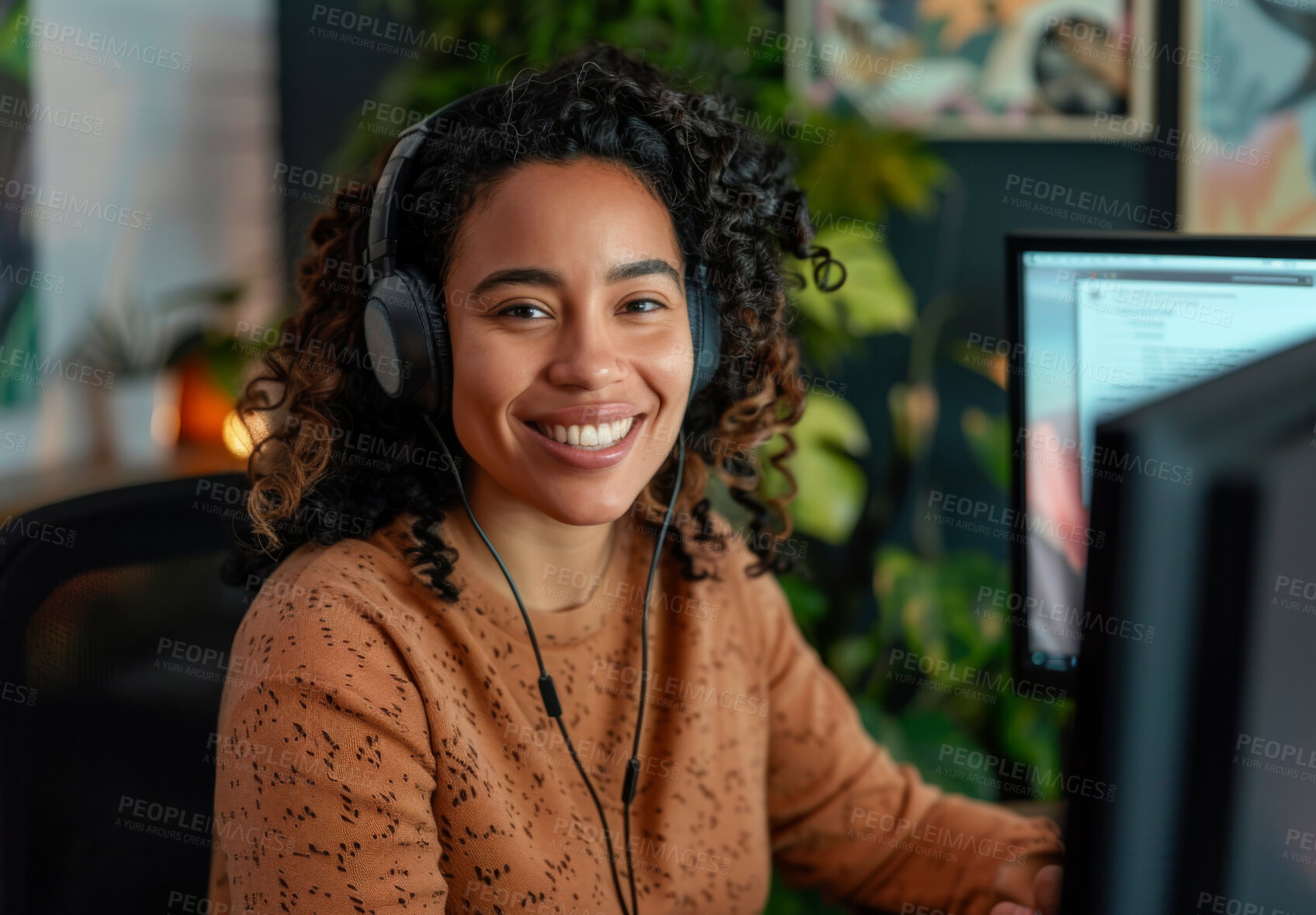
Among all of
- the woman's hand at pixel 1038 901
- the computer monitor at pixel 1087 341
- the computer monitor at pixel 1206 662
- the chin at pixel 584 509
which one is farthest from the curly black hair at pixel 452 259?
the computer monitor at pixel 1206 662

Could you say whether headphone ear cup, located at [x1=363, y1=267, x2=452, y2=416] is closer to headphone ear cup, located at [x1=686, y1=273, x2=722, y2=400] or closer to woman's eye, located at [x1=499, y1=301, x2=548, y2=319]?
woman's eye, located at [x1=499, y1=301, x2=548, y2=319]

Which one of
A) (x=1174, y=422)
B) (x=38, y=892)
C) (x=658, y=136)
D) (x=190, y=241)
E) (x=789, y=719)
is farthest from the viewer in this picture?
(x=190, y=241)

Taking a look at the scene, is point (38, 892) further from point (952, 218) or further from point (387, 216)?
point (952, 218)

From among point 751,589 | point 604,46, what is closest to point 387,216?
point 604,46

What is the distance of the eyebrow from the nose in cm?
2

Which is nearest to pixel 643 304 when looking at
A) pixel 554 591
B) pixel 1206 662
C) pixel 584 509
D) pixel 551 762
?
pixel 584 509

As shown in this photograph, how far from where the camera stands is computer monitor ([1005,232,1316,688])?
820 millimetres

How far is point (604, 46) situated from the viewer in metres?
1.02

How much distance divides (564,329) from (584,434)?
3.5 inches

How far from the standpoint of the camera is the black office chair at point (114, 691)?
2.60 ft

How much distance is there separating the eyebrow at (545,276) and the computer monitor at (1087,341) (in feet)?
1.07

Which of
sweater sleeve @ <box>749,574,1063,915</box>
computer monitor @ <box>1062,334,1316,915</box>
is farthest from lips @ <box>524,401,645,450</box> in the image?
computer monitor @ <box>1062,334,1316,915</box>

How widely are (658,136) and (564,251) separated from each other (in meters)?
0.16

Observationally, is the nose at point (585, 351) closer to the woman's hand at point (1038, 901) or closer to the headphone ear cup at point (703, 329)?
the headphone ear cup at point (703, 329)
